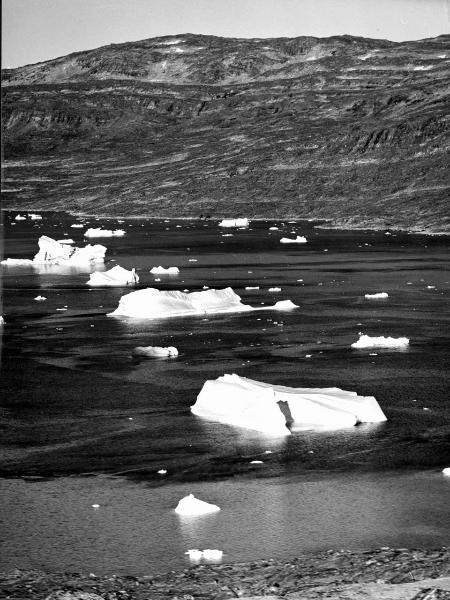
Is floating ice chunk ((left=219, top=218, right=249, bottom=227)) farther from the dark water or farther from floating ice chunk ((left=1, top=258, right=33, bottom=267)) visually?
the dark water

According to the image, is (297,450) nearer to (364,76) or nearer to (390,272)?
(390,272)

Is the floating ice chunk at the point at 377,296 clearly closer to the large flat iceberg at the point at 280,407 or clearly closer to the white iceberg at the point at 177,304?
the white iceberg at the point at 177,304

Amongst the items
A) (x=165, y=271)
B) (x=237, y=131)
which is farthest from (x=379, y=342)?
(x=237, y=131)

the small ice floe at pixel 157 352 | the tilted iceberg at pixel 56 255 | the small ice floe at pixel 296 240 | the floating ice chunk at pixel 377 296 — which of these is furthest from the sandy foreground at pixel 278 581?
the small ice floe at pixel 296 240

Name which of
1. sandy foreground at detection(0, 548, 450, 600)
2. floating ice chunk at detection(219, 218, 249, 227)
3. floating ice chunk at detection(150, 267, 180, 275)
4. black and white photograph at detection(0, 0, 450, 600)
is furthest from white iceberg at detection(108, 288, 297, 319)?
floating ice chunk at detection(219, 218, 249, 227)

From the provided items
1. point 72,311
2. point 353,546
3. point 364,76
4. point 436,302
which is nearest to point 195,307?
point 72,311
